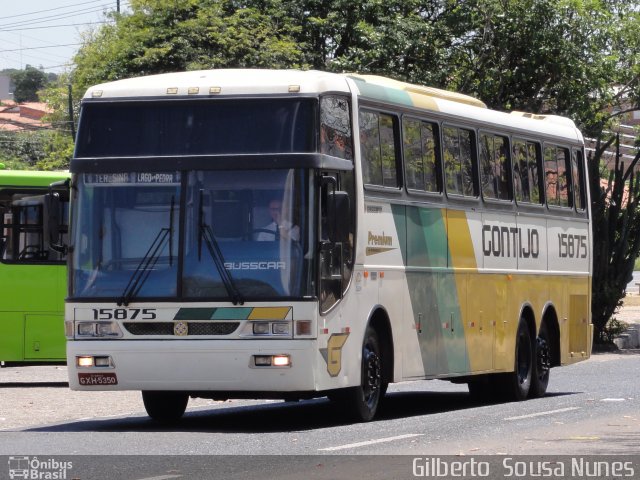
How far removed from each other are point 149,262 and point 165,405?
6.61 ft

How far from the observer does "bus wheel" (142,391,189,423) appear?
1482 centimetres

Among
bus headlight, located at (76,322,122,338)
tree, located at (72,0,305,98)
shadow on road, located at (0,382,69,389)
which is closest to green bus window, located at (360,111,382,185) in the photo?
bus headlight, located at (76,322,122,338)

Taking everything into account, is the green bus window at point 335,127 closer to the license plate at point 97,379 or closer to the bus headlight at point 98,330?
the bus headlight at point 98,330

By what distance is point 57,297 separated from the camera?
2236cm

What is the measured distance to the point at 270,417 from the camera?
15719 millimetres

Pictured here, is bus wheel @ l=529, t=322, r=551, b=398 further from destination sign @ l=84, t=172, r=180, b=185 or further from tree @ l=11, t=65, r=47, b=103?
tree @ l=11, t=65, r=47, b=103

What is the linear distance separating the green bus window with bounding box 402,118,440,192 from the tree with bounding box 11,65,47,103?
167m

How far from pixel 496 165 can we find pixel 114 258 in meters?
6.04

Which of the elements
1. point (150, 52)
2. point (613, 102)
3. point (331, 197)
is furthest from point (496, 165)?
point (150, 52)

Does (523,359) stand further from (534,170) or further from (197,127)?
(197,127)

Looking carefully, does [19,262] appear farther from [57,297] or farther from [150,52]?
[150,52]

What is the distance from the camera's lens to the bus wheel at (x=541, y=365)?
19.1m

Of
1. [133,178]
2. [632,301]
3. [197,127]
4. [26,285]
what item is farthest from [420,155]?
[632,301]

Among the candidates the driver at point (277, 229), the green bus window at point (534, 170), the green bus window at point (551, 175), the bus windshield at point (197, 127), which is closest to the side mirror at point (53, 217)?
the bus windshield at point (197, 127)
